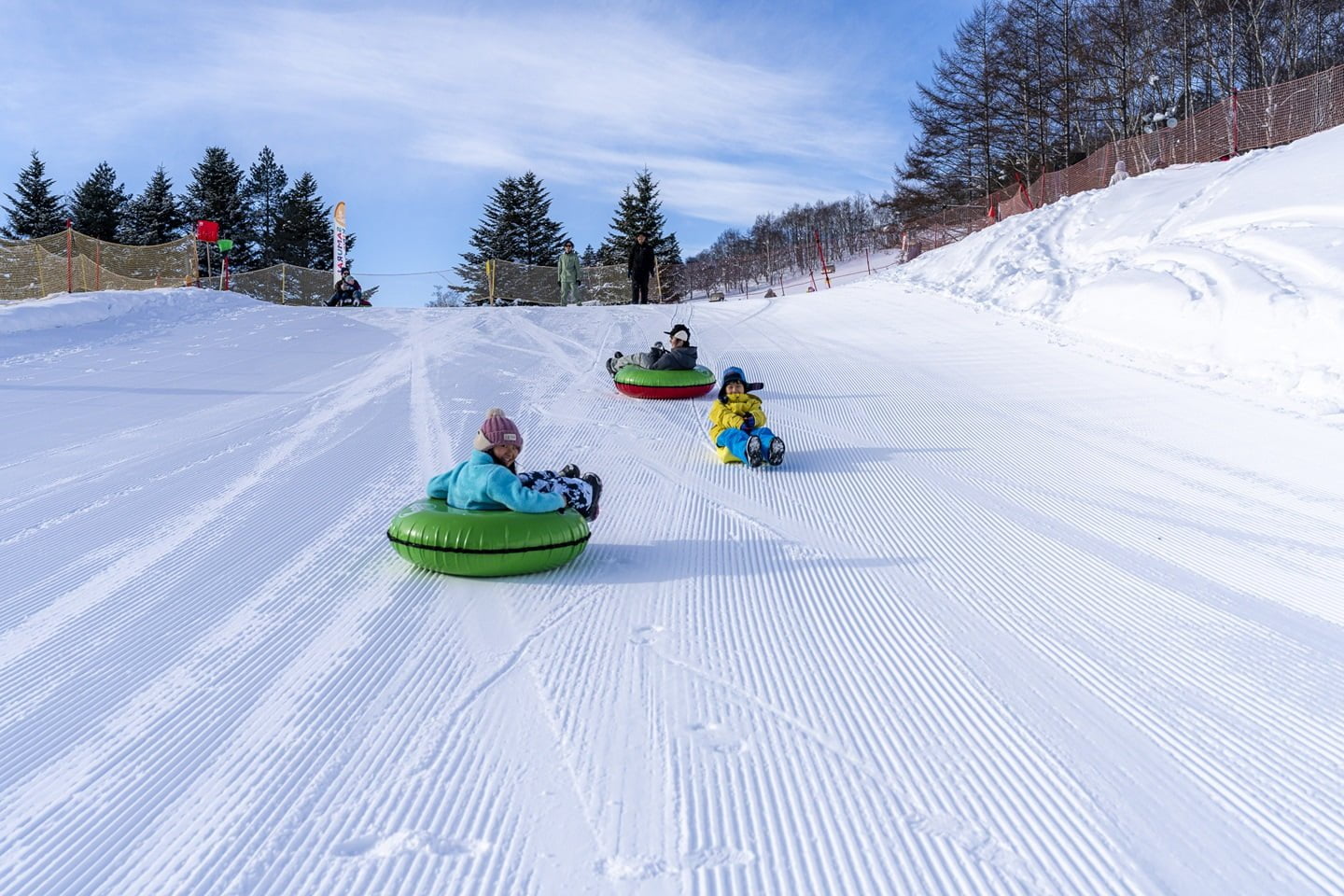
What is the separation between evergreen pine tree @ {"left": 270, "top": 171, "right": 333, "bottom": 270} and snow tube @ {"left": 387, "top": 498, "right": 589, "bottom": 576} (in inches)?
1704

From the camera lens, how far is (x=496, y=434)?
12.7ft

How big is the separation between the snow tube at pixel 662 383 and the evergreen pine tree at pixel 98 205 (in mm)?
41112

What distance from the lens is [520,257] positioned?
4075cm

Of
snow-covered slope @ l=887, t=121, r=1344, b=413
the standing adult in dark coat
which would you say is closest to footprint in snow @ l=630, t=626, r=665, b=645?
snow-covered slope @ l=887, t=121, r=1344, b=413

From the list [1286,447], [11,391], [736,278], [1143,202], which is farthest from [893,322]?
[736,278]

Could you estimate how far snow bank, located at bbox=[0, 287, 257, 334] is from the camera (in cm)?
1094

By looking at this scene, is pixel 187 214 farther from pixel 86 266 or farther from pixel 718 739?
pixel 718 739

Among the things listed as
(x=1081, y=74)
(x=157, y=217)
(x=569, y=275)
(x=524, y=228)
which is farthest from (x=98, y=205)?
(x=1081, y=74)

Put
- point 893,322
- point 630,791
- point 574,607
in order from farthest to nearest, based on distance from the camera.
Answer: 1. point 893,322
2. point 574,607
3. point 630,791

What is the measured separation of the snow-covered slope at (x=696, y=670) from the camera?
197 cm

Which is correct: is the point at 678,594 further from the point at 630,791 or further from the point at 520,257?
the point at 520,257

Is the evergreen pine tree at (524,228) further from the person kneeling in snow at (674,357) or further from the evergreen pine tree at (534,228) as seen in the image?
the person kneeling in snow at (674,357)

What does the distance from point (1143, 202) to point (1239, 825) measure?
13.5 m

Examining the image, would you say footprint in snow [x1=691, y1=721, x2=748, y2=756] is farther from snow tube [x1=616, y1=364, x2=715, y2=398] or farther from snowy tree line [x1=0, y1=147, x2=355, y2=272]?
snowy tree line [x1=0, y1=147, x2=355, y2=272]
